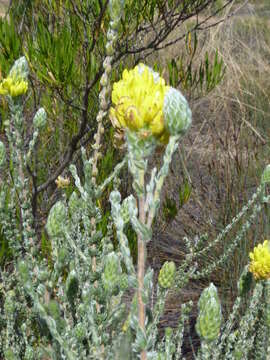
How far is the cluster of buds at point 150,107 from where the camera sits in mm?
602

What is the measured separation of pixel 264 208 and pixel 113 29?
1.53 metres

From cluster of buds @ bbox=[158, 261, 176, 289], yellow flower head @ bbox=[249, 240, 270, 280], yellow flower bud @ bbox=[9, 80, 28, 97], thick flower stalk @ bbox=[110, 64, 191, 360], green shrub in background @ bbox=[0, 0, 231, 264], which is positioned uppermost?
green shrub in background @ bbox=[0, 0, 231, 264]

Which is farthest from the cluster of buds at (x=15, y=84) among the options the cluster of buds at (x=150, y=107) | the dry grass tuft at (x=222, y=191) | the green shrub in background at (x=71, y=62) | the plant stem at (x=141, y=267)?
the dry grass tuft at (x=222, y=191)

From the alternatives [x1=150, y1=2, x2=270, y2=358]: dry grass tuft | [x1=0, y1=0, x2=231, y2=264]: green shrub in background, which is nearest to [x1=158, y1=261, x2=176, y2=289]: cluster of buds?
[x1=0, y1=0, x2=231, y2=264]: green shrub in background

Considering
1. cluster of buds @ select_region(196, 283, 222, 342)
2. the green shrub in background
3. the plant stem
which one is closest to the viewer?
the plant stem

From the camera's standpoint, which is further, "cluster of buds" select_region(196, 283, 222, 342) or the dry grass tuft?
the dry grass tuft

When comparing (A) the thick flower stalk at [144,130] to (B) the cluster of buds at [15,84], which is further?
(B) the cluster of buds at [15,84]

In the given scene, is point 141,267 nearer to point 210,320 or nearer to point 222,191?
point 210,320

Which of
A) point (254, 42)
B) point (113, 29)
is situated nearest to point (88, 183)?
point (113, 29)

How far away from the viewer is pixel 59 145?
2369 mm

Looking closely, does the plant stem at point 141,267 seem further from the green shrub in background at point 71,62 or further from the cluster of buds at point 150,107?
the green shrub in background at point 71,62

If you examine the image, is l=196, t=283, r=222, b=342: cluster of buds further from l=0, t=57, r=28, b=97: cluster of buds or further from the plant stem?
l=0, t=57, r=28, b=97: cluster of buds

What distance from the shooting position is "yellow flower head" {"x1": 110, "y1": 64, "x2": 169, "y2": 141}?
0.63 m

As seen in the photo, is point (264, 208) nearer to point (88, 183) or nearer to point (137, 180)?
point (88, 183)
